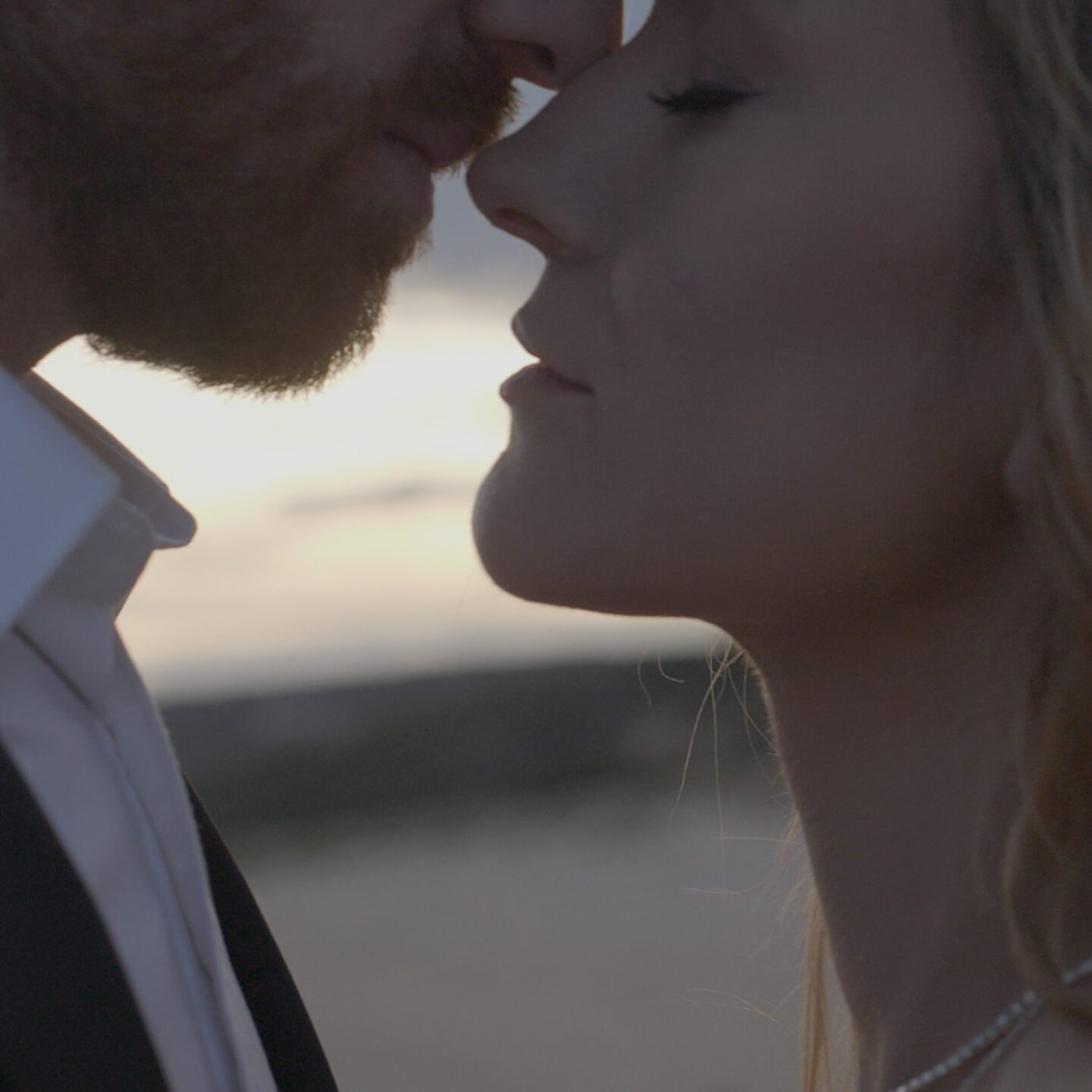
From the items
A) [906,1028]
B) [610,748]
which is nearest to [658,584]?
[906,1028]

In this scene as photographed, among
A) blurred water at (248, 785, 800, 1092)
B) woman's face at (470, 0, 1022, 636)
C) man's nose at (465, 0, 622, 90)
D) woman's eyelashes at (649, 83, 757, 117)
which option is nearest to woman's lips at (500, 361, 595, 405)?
woman's face at (470, 0, 1022, 636)

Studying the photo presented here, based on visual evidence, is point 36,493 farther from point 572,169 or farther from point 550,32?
point 550,32

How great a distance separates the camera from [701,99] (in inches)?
74.6

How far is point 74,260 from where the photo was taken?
2.45 m

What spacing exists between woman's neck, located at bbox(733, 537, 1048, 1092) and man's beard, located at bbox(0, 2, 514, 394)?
1097 mm

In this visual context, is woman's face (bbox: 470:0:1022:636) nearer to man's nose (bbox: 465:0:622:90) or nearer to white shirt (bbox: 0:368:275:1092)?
man's nose (bbox: 465:0:622:90)

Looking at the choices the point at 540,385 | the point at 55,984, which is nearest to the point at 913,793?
the point at 540,385

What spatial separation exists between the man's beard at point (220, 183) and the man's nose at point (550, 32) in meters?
0.07

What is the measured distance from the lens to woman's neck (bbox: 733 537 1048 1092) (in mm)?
1798

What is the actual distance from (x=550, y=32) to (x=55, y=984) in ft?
5.01

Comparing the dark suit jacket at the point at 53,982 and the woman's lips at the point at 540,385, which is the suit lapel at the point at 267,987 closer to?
the dark suit jacket at the point at 53,982

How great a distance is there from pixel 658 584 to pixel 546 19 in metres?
0.93

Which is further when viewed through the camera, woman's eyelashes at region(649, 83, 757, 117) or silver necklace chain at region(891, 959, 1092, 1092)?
woman's eyelashes at region(649, 83, 757, 117)

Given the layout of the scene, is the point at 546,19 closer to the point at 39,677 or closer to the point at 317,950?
the point at 39,677
